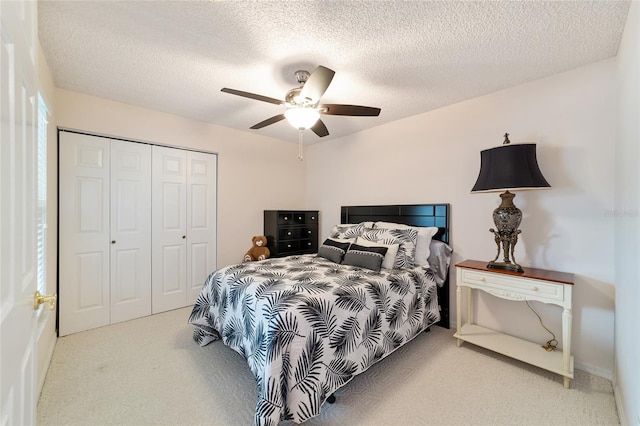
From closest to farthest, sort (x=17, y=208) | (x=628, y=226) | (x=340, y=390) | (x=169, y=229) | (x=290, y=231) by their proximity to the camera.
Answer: (x=17, y=208) < (x=628, y=226) < (x=340, y=390) < (x=169, y=229) < (x=290, y=231)

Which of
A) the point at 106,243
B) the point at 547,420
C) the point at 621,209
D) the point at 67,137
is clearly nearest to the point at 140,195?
the point at 106,243

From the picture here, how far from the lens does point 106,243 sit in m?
3.04

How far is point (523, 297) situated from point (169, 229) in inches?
150

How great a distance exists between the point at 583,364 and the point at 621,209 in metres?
1.32

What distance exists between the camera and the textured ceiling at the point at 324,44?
5.49 feet

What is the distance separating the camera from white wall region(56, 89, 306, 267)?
2896 mm

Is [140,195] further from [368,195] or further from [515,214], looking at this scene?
[515,214]

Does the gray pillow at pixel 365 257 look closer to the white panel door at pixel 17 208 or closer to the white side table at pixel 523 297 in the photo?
the white side table at pixel 523 297

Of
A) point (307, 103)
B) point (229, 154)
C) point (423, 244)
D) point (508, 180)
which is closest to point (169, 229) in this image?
point (229, 154)

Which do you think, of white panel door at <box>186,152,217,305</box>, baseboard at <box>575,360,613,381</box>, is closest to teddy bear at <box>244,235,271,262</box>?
white panel door at <box>186,152,217,305</box>

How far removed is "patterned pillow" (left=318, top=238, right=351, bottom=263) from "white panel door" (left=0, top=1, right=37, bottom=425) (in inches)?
92.2

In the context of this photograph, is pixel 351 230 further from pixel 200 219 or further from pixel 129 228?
pixel 129 228

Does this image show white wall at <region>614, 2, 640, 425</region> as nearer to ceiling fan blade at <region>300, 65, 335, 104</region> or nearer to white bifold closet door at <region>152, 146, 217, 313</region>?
ceiling fan blade at <region>300, 65, 335, 104</region>

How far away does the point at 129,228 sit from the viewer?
3191mm
